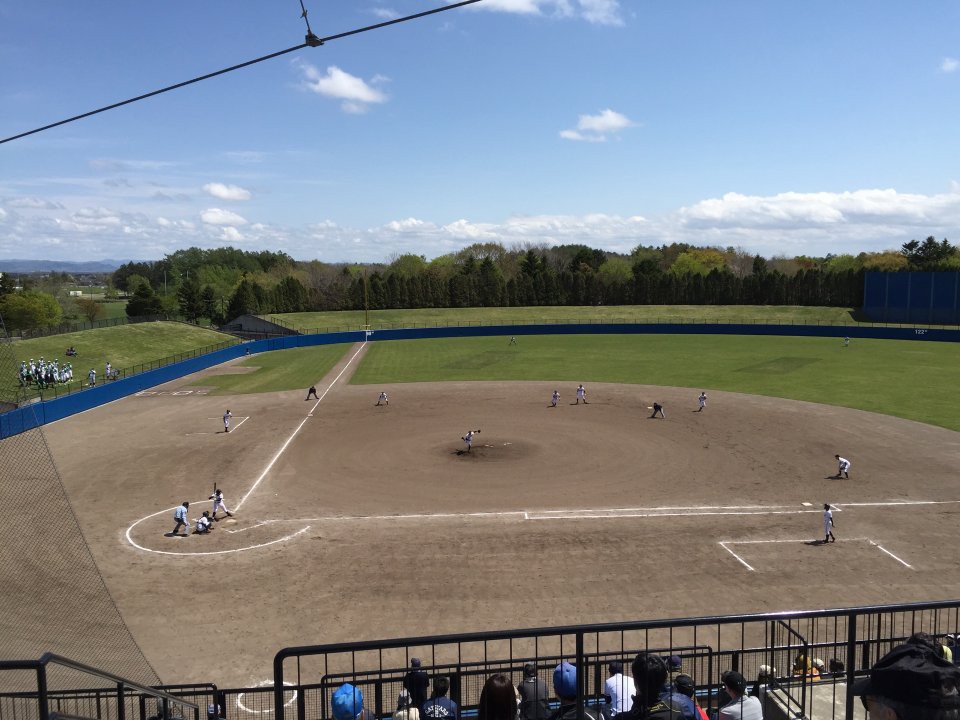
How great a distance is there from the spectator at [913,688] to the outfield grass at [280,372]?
49.9 metres

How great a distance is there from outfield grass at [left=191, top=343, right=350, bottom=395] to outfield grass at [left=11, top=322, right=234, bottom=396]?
907 cm

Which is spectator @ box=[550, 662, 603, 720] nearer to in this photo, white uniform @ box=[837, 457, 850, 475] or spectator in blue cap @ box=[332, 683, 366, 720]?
spectator in blue cap @ box=[332, 683, 366, 720]

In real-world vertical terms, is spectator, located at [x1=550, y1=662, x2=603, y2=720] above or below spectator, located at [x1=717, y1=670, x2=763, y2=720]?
below

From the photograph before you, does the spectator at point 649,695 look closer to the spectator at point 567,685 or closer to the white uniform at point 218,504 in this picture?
the spectator at point 567,685

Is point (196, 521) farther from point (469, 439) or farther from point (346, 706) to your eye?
point (346, 706)

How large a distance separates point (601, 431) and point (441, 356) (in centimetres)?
3557

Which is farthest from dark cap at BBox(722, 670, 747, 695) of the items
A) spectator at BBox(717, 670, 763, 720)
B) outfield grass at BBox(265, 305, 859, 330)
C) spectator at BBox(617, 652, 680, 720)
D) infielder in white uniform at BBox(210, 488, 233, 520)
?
outfield grass at BBox(265, 305, 859, 330)

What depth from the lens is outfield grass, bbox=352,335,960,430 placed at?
45.3 meters

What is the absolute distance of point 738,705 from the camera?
6.90 m

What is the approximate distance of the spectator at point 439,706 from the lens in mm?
7523

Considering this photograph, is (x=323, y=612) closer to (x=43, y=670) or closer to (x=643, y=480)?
(x=43, y=670)

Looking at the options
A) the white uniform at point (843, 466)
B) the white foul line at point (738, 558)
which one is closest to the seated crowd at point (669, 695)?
the white foul line at point (738, 558)

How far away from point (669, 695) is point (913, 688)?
10.7 feet

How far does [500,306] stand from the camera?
12350 cm
